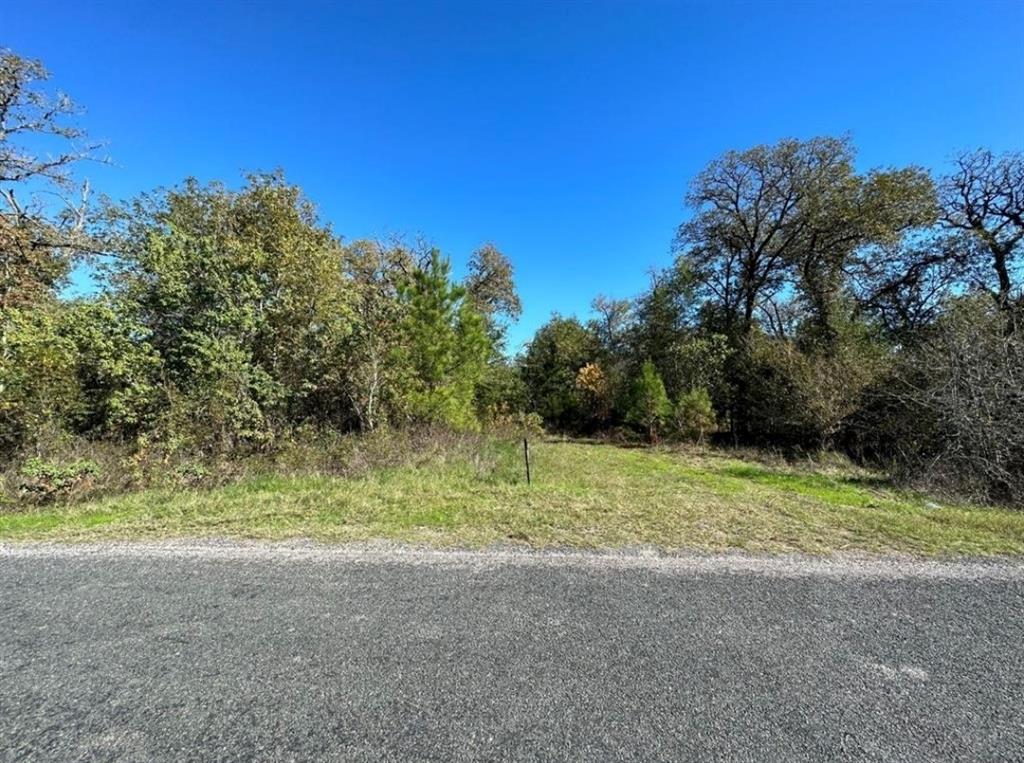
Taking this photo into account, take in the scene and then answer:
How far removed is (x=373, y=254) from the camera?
60.5ft

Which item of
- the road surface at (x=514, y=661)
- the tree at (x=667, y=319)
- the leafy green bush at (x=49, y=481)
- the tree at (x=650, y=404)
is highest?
the tree at (x=667, y=319)

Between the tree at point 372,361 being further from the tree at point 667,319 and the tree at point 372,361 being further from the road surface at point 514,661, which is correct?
the tree at point 667,319

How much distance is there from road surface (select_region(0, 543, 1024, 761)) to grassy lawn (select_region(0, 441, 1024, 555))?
691mm

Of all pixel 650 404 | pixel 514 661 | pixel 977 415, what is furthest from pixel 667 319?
pixel 514 661

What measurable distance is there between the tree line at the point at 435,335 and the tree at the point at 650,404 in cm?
9

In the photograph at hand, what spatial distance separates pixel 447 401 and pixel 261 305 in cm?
456

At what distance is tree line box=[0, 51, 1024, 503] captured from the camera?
7301 mm

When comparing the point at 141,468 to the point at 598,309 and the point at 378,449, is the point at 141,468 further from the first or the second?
the point at 598,309

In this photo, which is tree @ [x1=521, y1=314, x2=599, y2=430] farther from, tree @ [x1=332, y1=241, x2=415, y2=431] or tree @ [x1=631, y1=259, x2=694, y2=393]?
tree @ [x1=332, y1=241, x2=415, y2=431]

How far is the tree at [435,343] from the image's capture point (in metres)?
9.92

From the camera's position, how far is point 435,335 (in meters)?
10.0

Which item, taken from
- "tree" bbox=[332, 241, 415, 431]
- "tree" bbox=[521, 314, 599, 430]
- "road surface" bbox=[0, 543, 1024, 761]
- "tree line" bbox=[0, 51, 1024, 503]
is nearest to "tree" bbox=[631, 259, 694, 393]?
"tree line" bbox=[0, 51, 1024, 503]

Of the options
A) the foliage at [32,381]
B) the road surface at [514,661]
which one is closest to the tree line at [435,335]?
the foliage at [32,381]

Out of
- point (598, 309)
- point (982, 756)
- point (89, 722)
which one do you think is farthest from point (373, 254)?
point (982, 756)
